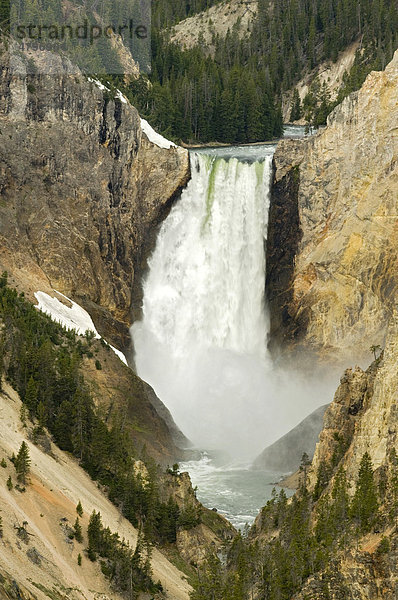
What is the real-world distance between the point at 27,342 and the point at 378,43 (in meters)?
95.1

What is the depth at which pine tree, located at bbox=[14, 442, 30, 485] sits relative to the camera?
5200 cm

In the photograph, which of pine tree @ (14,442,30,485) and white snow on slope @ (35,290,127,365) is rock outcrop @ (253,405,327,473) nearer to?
white snow on slope @ (35,290,127,365)

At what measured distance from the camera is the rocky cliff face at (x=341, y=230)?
91062mm

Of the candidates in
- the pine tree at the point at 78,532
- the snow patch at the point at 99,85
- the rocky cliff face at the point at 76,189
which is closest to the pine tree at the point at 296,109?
the rocky cliff face at the point at 76,189

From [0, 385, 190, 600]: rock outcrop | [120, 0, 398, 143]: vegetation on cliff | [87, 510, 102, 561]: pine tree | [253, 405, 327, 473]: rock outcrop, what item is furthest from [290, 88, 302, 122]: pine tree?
[87, 510, 102, 561]: pine tree

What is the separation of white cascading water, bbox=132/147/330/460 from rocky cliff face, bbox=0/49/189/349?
366 centimetres

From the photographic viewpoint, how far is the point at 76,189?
298ft

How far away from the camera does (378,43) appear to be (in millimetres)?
145000

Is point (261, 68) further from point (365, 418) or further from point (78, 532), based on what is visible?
point (78, 532)

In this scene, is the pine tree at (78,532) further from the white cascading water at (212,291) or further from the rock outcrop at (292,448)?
the white cascading water at (212,291)

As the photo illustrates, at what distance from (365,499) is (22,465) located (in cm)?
2000

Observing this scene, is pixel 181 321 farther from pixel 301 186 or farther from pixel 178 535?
pixel 178 535

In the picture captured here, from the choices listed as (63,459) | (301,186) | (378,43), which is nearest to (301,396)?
(301,186)

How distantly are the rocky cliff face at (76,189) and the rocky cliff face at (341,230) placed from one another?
14.8m
